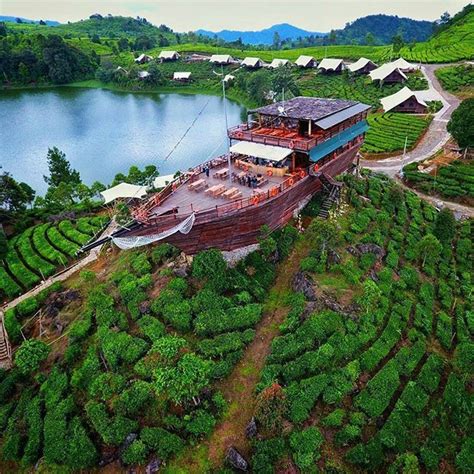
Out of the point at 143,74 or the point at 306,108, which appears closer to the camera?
the point at 306,108

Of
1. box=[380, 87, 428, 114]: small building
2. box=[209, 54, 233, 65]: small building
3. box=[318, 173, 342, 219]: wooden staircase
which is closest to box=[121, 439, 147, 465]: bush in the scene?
box=[318, 173, 342, 219]: wooden staircase

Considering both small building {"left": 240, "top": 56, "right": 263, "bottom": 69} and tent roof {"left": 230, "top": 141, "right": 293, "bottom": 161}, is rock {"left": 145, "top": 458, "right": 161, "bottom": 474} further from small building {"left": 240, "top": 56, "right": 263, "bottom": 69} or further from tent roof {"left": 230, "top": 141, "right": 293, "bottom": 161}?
small building {"left": 240, "top": 56, "right": 263, "bottom": 69}

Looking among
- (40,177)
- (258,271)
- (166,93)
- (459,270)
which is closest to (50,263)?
(258,271)

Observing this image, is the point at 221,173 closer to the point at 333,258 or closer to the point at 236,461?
the point at 333,258

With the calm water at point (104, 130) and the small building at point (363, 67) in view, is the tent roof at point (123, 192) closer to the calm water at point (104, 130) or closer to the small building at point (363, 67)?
the calm water at point (104, 130)

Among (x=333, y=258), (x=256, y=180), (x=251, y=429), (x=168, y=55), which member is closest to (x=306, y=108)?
(x=256, y=180)

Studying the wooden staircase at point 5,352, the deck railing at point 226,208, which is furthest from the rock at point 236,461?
the wooden staircase at point 5,352

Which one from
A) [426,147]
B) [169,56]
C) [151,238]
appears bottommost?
[426,147]
